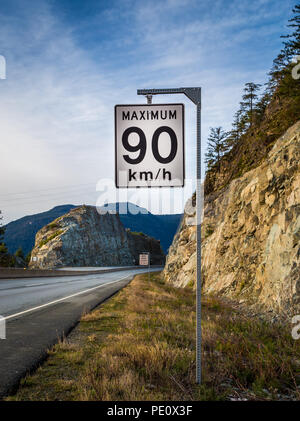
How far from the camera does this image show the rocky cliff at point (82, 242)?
7788 centimetres

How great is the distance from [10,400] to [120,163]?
291 centimetres

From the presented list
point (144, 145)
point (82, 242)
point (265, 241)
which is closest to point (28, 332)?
point (144, 145)

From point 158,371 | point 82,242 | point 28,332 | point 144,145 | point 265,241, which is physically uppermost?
point 144,145

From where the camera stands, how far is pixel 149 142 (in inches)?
162

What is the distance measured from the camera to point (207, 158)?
56344 millimetres

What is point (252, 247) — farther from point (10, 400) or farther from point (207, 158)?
point (207, 158)

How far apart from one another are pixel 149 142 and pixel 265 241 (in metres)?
11.4

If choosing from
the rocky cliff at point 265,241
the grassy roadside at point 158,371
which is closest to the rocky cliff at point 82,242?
the rocky cliff at point 265,241

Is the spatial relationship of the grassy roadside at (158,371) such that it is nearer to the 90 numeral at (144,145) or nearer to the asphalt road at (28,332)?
the asphalt road at (28,332)

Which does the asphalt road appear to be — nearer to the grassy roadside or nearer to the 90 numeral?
the grassy roadside

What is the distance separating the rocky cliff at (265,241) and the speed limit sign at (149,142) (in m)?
6.65

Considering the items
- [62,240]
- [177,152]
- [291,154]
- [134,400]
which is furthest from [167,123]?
[62,240]

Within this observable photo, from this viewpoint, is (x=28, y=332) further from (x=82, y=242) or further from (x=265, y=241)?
(x=82, y=242)

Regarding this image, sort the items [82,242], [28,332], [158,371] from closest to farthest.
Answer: [158,371], [28,332], [82,242]
